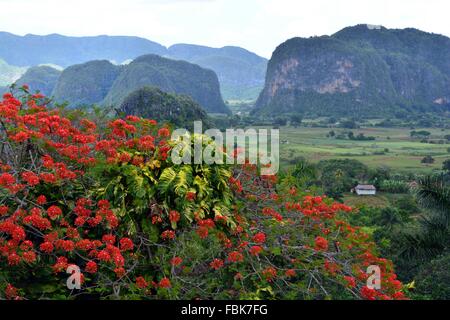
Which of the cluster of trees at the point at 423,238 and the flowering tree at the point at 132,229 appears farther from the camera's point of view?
the cluster of trees at the point at 423,238

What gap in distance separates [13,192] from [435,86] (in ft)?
639

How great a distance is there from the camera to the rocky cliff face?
165 metres

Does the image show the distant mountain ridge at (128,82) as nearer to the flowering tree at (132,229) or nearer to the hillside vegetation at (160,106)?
the hillside vegetation at (160,106)

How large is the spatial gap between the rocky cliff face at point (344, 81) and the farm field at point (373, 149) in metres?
63.4

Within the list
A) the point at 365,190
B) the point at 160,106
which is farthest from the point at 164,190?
the point at 160,106

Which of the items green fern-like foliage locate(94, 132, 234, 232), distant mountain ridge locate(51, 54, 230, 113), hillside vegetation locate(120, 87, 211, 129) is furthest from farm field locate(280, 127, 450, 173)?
distant mountain ridge locate(51, 54, 230, 113)

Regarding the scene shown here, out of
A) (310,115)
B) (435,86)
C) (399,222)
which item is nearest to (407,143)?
(399,222)

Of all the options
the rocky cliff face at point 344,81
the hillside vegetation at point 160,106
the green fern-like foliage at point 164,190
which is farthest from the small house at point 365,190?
the rocky cliff face at point 344,81

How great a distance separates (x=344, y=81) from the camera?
562ft

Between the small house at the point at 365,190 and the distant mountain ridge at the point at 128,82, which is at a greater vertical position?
the distant mountain ridge at the point at 128,82

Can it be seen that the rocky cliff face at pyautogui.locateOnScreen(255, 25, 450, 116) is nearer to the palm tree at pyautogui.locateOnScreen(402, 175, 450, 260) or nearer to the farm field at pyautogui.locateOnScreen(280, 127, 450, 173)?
the farm field at pyautogui.locateOnScreen(280, 127, 450, 173)

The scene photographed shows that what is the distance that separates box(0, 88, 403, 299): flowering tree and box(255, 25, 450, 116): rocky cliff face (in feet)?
506

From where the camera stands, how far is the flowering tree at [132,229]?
503 centimetres
